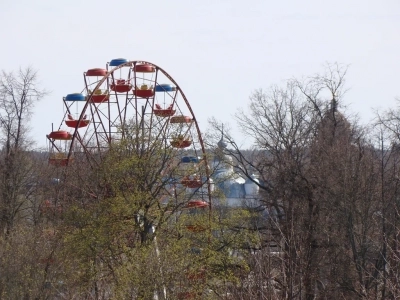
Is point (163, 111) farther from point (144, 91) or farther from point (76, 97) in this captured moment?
point (76, 97)

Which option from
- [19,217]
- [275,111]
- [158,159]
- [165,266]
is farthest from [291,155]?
[165,266]

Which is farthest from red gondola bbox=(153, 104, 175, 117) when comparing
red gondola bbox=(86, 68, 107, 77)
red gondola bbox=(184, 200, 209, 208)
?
red gondola bbox=(184, 200, 209, 208)

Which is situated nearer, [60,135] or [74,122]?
[74,122]

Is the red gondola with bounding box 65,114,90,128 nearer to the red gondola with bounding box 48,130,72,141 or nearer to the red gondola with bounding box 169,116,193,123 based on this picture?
the red gondola with bounding box 48,130,72,141

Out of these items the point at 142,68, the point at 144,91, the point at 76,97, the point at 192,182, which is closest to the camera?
the point at 192,182

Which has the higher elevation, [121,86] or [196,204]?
[121,86]

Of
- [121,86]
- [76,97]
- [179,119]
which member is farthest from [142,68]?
[179,119]

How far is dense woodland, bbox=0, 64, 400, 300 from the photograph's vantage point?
28.2 meters

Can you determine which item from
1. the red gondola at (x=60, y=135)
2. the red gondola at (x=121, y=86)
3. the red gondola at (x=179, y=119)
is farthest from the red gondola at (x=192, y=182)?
the red gondola at (x=60, y=135)

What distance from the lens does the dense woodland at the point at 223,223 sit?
28203 mm

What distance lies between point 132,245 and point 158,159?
3191 millimetres

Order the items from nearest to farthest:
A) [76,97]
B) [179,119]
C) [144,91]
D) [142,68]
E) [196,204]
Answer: [196,204] → [179,119] → [76,97] → [142,68] → [144,91]

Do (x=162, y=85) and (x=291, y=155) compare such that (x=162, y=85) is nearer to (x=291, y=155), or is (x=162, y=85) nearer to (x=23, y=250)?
(x=291, y=155)

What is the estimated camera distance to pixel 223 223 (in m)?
34.1
